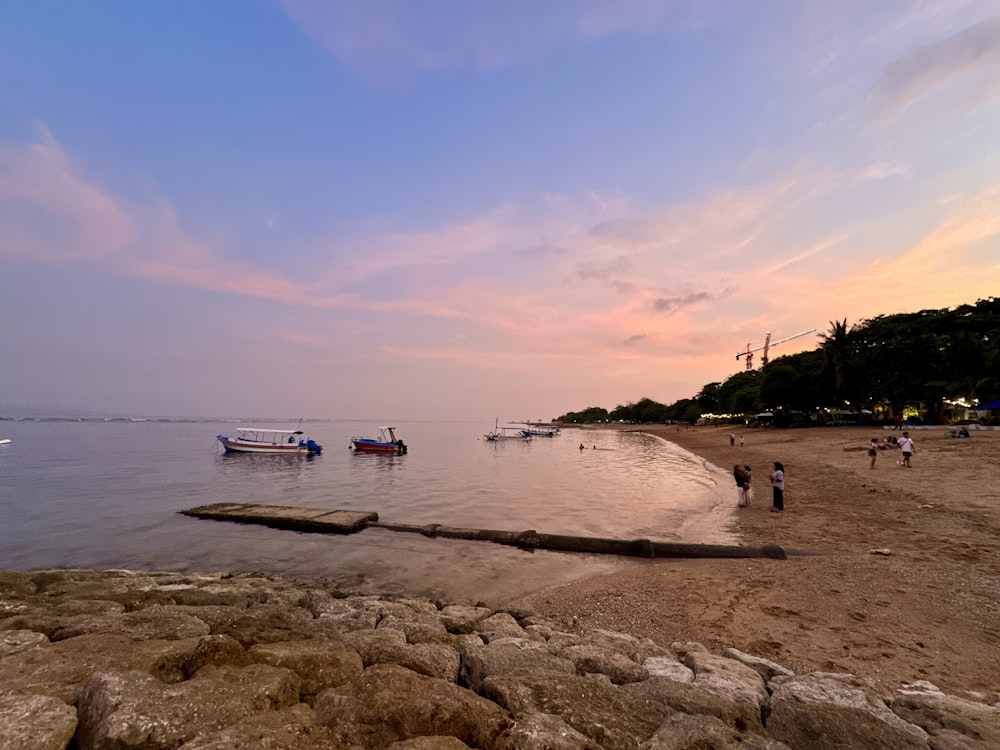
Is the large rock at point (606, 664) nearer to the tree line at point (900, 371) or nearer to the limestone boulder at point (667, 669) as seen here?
the limestone boulder at point (667, 669)

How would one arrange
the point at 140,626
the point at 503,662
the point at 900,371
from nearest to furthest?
1. the point at 503,662
2. the point at 140,626
3. the point at 900,371

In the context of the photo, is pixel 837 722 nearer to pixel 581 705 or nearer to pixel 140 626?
pixel 581 705

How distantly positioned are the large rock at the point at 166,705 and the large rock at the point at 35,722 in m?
0.12

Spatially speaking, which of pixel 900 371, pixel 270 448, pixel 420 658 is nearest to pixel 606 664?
pixel 420 658

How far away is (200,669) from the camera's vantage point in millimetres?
4523

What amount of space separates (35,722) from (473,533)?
13.1 metres

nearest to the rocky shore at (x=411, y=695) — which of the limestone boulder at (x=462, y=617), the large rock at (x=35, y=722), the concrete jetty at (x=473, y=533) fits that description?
the large rock at (x=35, y=722)

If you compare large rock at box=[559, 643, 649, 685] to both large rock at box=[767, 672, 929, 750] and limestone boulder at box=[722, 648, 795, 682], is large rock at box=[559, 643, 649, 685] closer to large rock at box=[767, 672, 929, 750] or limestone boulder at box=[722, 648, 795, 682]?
large rock at box=[767, 672, 929, 750]

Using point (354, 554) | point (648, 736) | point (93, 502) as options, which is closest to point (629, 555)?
point (354, 554)

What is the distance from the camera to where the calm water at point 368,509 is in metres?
13.0

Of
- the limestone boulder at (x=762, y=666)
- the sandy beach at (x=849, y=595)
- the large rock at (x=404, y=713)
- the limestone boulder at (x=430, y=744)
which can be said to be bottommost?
the sandy beach at (x=849, y=595)

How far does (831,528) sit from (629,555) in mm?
7425

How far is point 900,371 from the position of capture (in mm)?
59031

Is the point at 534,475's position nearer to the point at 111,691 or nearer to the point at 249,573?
the point at 249,573
